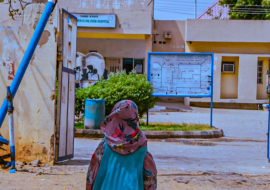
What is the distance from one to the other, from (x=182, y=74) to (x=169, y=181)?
7.69m

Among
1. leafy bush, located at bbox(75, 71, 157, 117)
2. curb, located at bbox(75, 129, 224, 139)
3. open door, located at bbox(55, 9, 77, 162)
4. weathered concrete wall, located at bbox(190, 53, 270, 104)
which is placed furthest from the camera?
weathered concrete wall, located at bbox(190, 53, 270, 104)

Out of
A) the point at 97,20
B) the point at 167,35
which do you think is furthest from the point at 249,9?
the point at 97,20

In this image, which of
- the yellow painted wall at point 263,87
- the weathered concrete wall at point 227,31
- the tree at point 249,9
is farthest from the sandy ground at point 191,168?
the tree at point 249,9

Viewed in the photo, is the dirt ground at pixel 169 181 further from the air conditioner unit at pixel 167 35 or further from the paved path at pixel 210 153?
the air conditioner unit at pixel 167 35

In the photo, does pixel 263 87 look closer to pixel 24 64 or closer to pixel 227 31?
pixel 227 31

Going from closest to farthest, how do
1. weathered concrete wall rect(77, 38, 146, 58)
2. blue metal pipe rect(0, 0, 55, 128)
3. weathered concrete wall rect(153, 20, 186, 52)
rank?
blue metal pipe rect(0, 0, 55, 128) → weathered concrete wall rect(77, 38, 146, 58) → weathered concrete wall rect(153, 20, 186, 52)

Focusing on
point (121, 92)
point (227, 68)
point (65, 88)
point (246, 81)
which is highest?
point (227, 68)

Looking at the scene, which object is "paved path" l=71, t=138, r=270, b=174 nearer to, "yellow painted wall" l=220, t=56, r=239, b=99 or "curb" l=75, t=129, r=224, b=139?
"curb" l=75, t=129, r=224, b=139

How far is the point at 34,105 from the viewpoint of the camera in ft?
20.9

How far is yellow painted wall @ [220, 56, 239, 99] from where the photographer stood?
969 inches

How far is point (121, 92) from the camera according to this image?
11711mm

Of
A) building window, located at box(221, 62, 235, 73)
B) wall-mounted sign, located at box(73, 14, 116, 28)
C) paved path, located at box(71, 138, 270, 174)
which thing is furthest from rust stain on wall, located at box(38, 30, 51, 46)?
building window, located at box(221, 62, 235, 73)

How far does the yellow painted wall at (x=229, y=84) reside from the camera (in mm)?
24609

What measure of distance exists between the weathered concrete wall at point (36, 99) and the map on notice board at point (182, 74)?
6744 mm
